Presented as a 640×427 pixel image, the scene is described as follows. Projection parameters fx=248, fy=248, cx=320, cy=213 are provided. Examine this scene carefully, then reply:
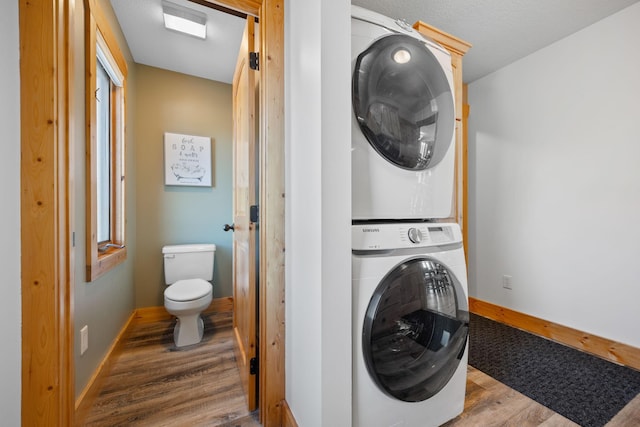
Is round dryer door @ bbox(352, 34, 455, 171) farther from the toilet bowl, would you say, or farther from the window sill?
the toilet bowl

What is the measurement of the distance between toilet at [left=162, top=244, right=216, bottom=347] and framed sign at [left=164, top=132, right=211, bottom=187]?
68cm

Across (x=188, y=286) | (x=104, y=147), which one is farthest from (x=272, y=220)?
(x=104, y=147)

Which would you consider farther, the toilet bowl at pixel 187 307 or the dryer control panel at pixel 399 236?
the toilet bowl at pixel 187 307

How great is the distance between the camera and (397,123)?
1017mm

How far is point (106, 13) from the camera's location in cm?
163

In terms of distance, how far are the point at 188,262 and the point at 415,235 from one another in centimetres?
214

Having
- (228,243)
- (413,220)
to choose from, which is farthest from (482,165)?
(228,243)

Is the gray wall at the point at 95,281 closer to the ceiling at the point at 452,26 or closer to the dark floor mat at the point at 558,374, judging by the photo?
the ceiling at the point at 452,26

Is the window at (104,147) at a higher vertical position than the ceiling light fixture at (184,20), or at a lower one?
lower

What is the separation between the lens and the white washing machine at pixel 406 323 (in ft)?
2.96

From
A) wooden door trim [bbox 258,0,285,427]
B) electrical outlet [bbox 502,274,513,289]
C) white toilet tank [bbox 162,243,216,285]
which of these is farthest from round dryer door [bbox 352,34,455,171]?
white toilet tank [bbox 162,243,216,285]

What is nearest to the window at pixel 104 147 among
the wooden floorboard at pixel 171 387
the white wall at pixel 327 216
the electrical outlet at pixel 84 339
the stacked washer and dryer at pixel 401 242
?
the electrical outlet at pixel 84 339

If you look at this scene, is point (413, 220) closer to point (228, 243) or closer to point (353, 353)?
point (353, 353)

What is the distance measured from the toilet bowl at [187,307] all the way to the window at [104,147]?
459 mm
